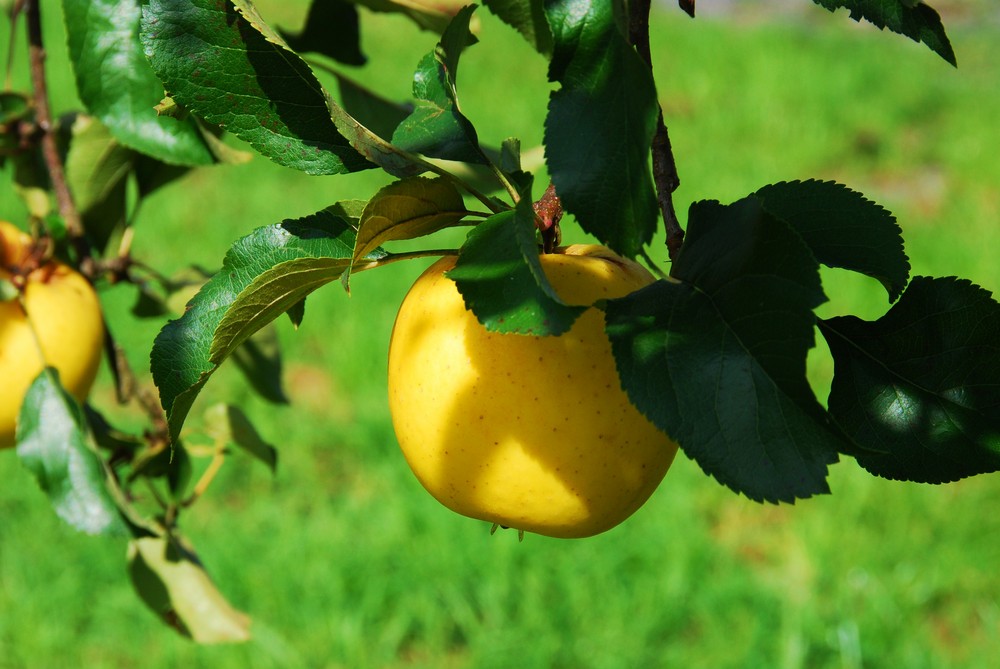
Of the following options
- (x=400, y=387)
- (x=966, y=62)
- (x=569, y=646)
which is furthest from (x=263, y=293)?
(x=966, y=62)

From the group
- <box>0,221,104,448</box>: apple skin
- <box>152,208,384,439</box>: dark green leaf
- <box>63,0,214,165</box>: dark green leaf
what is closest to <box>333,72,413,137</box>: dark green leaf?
<box>63,0,214,165</box>: dark green leaf

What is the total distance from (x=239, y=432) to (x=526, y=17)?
0.55m

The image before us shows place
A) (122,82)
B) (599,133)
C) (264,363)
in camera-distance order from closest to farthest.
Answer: (599,133) → (122,82) → (264,363)

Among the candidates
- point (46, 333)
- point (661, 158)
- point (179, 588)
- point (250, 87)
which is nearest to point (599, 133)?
point (661, 158)

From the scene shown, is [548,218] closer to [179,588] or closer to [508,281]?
[508,281]

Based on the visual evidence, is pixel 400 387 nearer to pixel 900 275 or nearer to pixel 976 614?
pixel 900 275

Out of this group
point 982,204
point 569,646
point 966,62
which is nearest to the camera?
point 569,646

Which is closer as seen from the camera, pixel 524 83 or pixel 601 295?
pixel 601 295

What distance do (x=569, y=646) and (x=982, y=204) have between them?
231cm

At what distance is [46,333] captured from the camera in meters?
0.87

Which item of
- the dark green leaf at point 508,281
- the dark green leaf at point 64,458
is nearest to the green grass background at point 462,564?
the dark green leaf at point 64,458

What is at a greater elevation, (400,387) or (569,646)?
(400,387)

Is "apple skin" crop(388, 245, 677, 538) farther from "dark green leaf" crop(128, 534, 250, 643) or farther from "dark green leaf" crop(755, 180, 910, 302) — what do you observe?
"dark green leaf" crop(128, 534, 250, 643)

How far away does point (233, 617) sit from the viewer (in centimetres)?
101
